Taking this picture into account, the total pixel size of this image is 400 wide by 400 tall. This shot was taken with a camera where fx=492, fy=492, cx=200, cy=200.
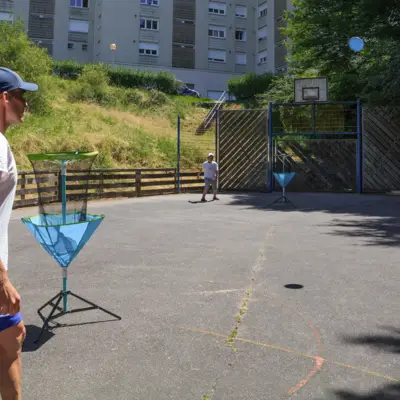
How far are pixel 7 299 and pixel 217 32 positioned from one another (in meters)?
57.5

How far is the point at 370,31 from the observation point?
23.9m

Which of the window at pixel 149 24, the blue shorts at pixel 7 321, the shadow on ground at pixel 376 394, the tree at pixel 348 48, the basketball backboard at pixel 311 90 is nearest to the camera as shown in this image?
the blue shorts at pixel 7 321

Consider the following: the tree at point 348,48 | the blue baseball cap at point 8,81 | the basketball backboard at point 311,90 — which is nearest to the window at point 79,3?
the tree at point 348,48

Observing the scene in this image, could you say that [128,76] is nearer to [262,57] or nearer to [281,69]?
[281,69]

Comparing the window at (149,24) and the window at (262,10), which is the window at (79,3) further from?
the window at (262,10)

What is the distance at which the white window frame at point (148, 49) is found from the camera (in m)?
53.0

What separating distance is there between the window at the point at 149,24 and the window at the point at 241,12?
991 cm

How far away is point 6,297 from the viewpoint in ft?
7.01

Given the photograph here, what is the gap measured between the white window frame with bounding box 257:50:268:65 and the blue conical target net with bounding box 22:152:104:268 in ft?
179

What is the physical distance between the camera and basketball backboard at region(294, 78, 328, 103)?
21844 millimetres

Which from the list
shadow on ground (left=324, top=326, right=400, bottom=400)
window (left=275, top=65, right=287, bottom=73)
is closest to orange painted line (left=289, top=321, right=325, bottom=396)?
shadow on ground (left=324, top=326, right=400, bottom=400)

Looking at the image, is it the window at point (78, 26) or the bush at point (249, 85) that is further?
the window at point (78, 26)

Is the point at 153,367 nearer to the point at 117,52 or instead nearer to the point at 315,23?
the point at 315,23

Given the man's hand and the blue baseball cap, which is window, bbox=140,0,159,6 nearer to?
the blue baseball cap
